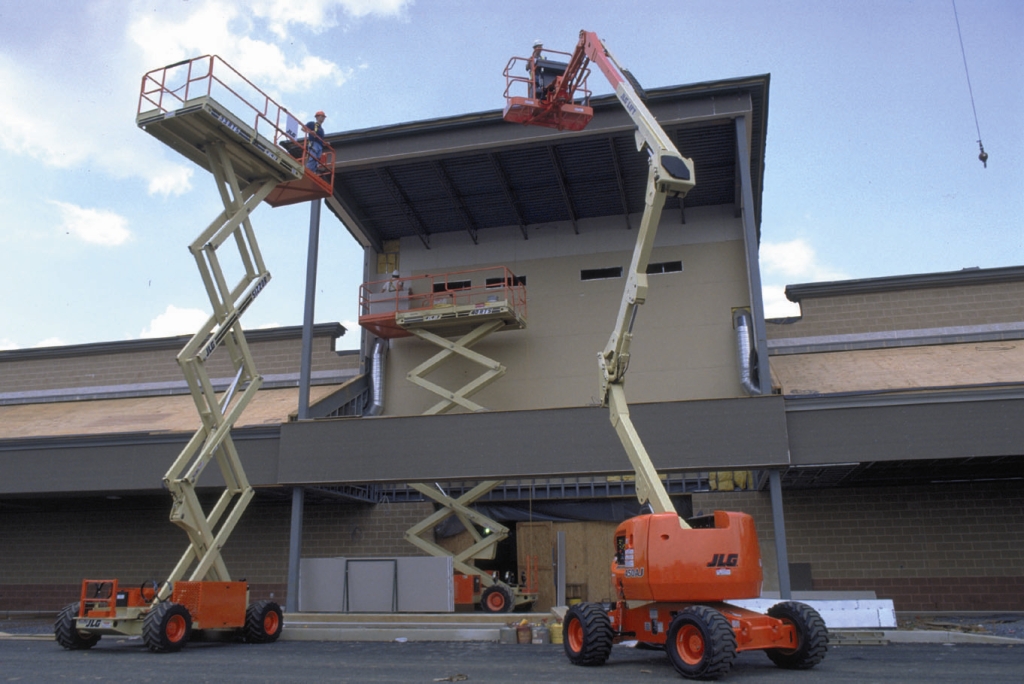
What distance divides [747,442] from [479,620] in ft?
23.4

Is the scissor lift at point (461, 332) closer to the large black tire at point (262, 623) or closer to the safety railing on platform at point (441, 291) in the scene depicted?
the safety railing on platform at point (441, 291)

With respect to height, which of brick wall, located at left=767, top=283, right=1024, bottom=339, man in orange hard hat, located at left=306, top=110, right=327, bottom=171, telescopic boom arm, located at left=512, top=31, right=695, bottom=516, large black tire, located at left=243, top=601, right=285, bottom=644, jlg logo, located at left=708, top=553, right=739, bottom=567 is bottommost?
large black tire, located at left=243, top=601, right=285, bottom=644

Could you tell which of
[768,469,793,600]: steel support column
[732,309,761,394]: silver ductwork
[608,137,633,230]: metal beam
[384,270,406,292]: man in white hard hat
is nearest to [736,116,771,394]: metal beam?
[768,469,793,600]: steel support column

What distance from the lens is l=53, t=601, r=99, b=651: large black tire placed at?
46.3 ft

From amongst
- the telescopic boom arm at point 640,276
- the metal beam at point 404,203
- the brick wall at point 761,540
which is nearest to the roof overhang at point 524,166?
the metal beam at point 404,203

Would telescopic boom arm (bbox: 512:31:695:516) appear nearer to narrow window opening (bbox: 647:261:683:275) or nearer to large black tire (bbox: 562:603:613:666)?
large black tire (bbox: 562:603:613:666)

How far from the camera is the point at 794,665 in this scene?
10602mm

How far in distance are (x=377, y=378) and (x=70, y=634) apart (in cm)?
1230

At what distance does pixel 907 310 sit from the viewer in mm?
23078

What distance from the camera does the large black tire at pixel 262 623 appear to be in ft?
51.7

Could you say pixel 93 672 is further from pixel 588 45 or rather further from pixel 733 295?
pixel 733 295

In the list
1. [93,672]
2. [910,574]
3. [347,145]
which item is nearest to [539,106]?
[347,145]

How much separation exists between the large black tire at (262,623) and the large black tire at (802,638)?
9.96 m

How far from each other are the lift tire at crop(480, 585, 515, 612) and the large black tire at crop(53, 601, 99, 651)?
359 inches
